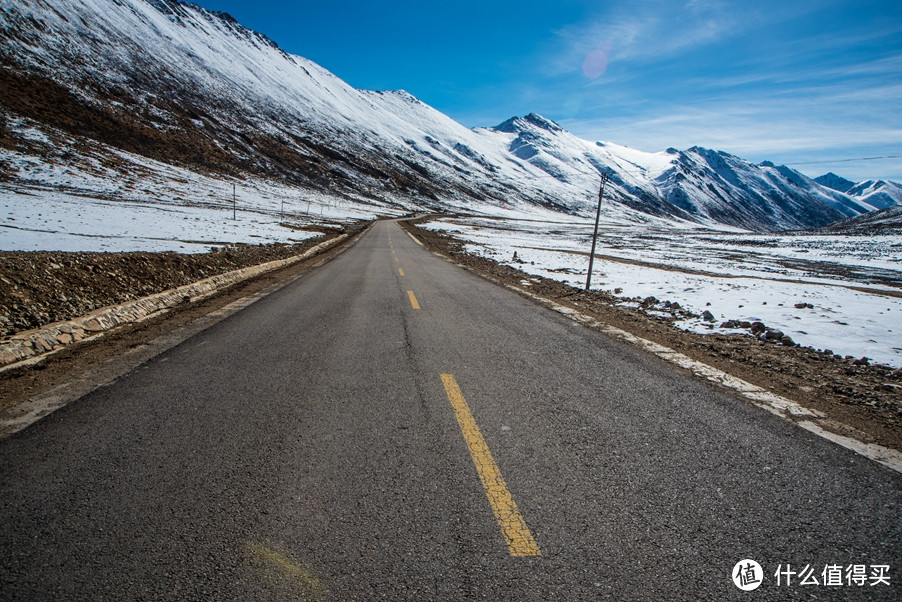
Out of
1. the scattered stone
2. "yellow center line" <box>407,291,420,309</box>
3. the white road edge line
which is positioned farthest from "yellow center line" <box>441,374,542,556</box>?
the scattered stone

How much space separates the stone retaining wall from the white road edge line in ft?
27.3

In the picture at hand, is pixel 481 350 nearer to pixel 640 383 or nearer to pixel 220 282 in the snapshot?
pixel 640 383

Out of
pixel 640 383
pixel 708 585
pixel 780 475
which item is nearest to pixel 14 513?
pixel 708 585

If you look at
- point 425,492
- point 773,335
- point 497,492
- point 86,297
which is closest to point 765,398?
point 773,335

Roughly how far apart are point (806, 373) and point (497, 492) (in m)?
5.54

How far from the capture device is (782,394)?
489 cm

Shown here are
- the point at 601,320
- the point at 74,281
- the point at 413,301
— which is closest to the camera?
the point at 74,281

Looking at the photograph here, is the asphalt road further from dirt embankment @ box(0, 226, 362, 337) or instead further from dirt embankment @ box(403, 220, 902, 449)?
dirt embankment @ box(0, 226, 362, 337)

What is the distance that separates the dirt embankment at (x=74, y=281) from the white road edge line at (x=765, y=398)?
9.10 m

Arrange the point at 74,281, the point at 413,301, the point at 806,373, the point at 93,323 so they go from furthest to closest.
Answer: the point at 413,301, the point at 74,281, the point at 93,323, the point at 806,373

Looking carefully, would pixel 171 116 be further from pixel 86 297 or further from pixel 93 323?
pixel 93 323

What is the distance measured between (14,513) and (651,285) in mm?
15688

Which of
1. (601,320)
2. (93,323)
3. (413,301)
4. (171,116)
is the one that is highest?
(171,116)

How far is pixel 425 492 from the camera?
2.77 m
